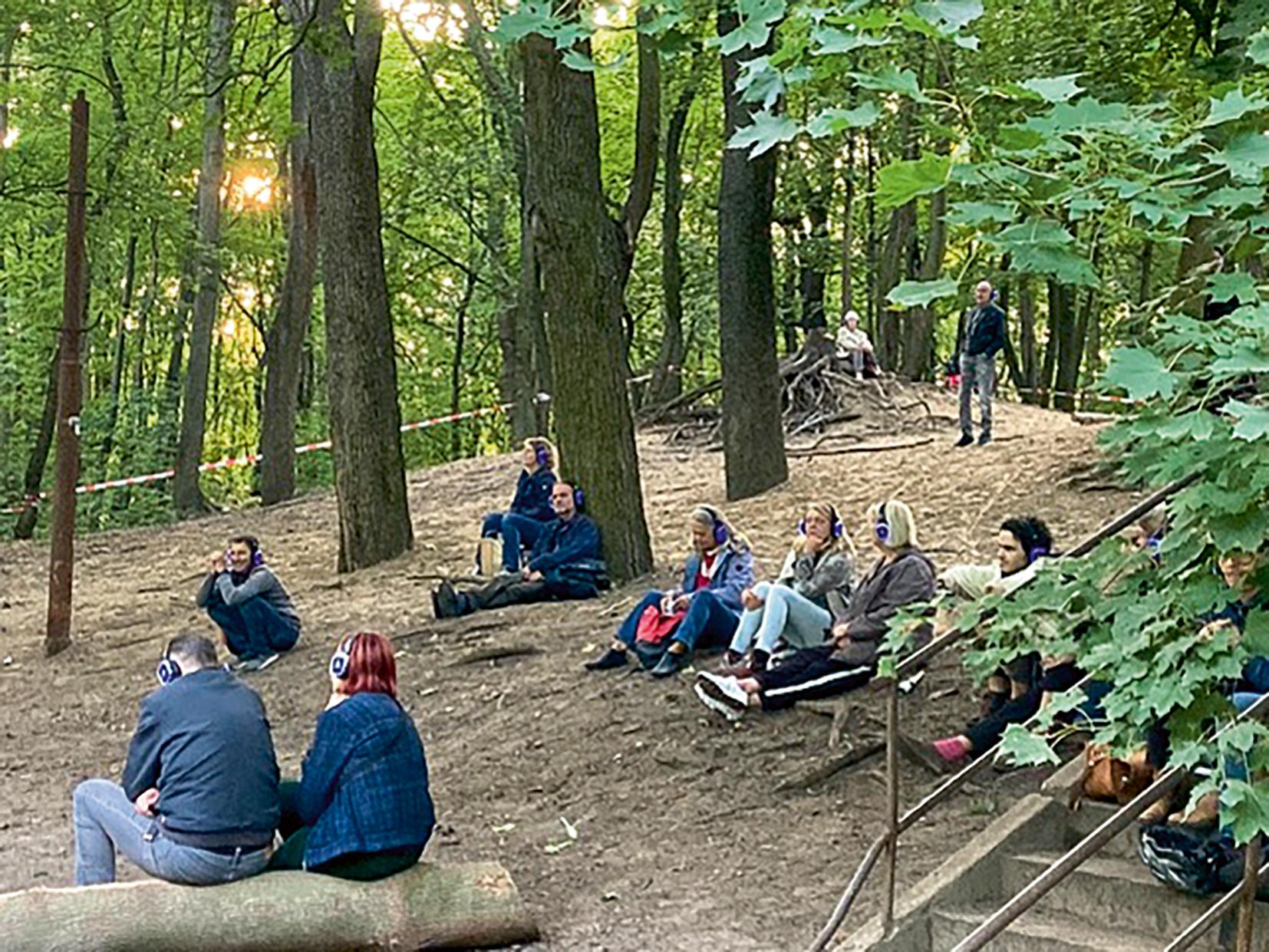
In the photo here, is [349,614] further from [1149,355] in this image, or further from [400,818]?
[1149,355]

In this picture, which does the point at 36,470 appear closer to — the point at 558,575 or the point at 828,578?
the point at 558,575

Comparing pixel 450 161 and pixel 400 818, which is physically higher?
pixel 450 161

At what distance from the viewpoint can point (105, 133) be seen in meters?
21.0

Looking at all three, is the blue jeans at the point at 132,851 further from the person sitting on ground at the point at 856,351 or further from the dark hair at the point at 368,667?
the person sitting on ground at the point at 856,351

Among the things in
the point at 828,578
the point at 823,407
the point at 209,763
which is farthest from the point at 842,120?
the point at 823,407

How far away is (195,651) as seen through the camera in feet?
19.7

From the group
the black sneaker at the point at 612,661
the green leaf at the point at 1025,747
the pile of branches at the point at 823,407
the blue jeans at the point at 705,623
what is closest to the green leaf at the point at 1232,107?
the green leaf at the point at 1025,747

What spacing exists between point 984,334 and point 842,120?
13.1m

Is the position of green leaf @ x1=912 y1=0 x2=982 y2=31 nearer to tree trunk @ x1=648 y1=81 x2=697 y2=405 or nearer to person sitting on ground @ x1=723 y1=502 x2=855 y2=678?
person sitting on ground @ x1=723 y1=502 x2=855 y2=678

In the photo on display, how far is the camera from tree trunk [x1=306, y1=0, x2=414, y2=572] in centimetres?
1359

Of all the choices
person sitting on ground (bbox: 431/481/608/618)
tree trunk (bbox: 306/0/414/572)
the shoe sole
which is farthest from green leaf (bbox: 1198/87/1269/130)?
tree trunk (bbox: 306/0/414/572)

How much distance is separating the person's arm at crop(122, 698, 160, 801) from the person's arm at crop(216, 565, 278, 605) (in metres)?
4.97

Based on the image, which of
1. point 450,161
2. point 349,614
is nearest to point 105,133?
point 450,161

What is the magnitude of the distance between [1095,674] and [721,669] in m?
4.81
